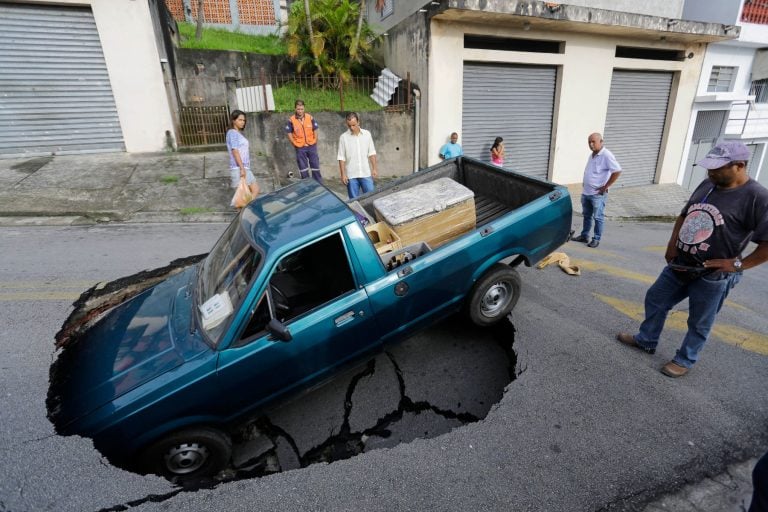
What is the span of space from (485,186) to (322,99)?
7.87 m

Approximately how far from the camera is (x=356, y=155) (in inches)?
275

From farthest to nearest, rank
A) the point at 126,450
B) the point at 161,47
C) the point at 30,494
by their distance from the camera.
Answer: the point at 161,47 < the point at 126,450 < the point at 30,494

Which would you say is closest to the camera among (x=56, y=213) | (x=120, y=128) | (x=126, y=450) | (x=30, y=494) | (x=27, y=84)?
(x=30, y=494)

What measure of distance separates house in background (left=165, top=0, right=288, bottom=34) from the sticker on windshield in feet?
61.6

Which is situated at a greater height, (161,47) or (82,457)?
(161,47)

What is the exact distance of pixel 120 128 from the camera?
392 inches

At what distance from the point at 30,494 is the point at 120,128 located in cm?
984

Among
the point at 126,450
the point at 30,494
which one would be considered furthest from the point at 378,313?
the point at 30,494

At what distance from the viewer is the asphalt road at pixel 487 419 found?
246 cm

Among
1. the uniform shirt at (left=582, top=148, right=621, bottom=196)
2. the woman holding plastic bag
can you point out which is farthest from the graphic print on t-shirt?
the woman holding plastic bag

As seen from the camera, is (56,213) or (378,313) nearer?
(378,313)

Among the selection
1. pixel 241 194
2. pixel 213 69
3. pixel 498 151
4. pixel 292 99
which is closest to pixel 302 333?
pixel 241 194

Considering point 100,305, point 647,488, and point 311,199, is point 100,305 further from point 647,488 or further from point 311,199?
point 647,488

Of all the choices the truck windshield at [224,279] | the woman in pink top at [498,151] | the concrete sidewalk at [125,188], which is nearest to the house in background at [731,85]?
the concrete sidewalk at [125,188]
